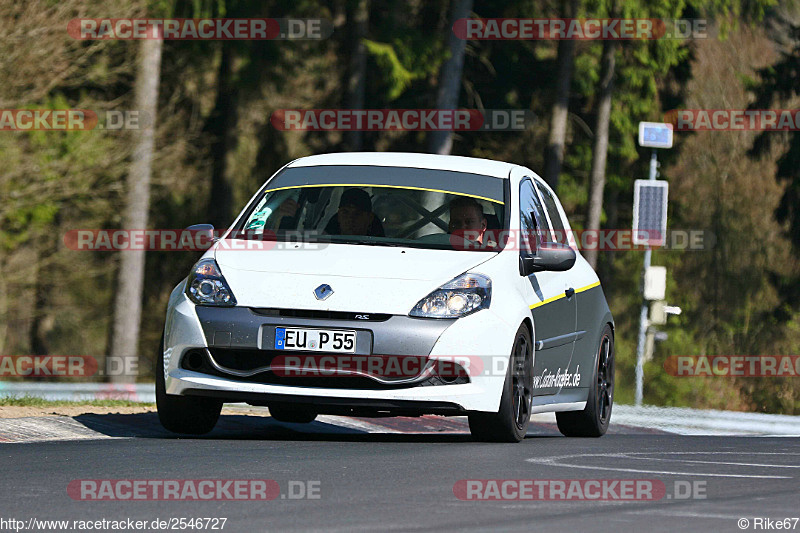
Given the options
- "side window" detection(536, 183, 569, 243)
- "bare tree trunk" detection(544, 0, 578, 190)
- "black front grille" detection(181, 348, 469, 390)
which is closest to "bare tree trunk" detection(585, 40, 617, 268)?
"bare tree trunk" detection(544, 0, 578, 190)

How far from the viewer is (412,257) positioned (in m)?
9.49

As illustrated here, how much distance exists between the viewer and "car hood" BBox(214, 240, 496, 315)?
905cm

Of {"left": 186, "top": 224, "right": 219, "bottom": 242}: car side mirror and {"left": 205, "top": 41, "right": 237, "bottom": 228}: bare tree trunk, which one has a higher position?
{"left": 205, "top": 41, "right": 237, "bottom": 228}: bare tree trunk

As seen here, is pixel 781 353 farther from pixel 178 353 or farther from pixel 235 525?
pixel 235 525

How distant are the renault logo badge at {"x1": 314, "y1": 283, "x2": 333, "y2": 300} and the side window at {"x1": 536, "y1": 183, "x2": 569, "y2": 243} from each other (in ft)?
9.74

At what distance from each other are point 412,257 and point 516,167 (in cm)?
191

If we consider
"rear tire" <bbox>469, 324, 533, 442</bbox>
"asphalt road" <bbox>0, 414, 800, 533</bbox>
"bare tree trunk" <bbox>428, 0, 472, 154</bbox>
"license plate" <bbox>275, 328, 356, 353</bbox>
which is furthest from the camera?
"bare tree trunk" <bbox>428, 0, 472, 154</bbox>

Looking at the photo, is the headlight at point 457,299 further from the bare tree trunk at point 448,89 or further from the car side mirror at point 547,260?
the bare tree trunk at point 448,89

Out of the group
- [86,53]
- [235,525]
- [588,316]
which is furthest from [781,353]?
[235,525]

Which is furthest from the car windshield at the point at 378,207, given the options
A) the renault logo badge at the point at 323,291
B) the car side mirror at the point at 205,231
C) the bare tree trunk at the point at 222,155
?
the bare tree trunk at the point at 222,155

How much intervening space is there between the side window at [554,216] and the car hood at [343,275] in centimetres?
219

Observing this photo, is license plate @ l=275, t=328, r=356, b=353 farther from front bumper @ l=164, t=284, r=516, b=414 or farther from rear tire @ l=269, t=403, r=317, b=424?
rear tire @ l=269, t=403, r=317, b=424

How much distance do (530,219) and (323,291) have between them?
7.50ft

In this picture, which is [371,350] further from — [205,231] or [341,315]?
[205,231]
